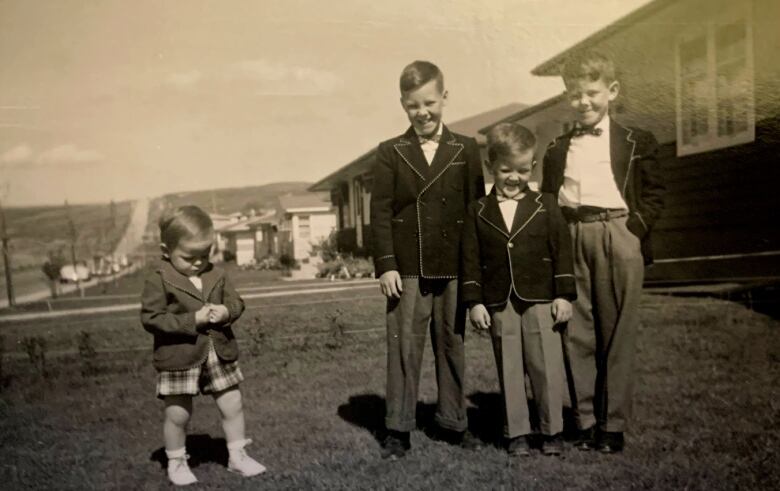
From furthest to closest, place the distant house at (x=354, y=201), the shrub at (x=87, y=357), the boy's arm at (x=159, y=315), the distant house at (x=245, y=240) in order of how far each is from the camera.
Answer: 1. the distant house at (x=354, y=201)
2. the distant house at (x=245, y=240)
3. the shrub at (x=87, y=357)
4. the boy's arm at (x=159, y=315)

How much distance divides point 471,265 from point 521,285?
227 millimetres

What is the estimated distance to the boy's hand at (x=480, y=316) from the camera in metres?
2.79

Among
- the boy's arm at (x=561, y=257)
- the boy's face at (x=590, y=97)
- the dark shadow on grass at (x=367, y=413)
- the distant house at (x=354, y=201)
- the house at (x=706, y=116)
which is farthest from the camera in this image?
the distant house at (x=354, y=201)

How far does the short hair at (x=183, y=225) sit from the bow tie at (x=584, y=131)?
64.8 inches

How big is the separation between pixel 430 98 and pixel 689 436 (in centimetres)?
188

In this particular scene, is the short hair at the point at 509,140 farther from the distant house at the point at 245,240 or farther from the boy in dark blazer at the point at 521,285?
the distant house at the point at 245,240

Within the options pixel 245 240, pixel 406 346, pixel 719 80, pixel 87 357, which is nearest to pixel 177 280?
pixel 406 346

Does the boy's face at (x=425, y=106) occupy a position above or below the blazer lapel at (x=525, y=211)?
above

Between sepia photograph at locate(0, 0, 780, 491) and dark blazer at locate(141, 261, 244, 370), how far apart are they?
0.01 metres

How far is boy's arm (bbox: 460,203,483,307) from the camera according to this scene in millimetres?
2805

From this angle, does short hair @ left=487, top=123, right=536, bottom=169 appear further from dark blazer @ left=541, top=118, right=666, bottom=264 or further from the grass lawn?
the grass lawn

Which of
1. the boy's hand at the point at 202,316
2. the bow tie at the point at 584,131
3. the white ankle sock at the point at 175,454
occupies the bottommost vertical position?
the white ankle sock at the point at 175,454

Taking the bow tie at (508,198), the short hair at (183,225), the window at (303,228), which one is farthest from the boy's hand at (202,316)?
the window at (303,228)

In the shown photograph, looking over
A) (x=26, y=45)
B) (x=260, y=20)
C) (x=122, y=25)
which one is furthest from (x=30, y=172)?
(x=260, y=20)
